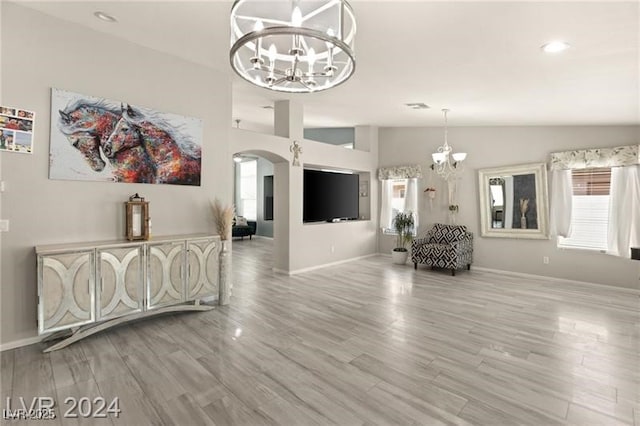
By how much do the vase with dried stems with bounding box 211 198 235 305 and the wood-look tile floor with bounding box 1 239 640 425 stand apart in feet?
0.66

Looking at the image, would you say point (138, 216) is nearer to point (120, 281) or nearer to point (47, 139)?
point (120, 281)

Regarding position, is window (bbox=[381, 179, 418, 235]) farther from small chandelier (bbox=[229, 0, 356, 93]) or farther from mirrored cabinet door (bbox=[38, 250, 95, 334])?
mirrored cabinet door (bbox=[38, 250, 95, 334])

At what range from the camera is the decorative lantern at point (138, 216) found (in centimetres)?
340

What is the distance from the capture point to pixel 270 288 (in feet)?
16.0

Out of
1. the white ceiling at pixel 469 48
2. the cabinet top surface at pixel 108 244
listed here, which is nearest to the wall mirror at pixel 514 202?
the white ceiling at pixel 469 48

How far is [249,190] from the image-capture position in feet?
38.7

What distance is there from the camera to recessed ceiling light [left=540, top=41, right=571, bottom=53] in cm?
264

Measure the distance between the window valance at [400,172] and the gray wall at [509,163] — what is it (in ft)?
0.47

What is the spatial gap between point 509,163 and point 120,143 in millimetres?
6298

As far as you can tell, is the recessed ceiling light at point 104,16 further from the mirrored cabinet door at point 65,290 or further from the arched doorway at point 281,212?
the arched doorway at point 281,212

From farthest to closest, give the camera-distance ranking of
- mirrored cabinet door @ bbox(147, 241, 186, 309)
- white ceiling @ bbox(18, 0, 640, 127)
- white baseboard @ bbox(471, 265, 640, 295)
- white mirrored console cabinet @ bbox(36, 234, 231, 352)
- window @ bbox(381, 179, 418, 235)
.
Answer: window @ bbox(381, 179, 418, 235)
white baseboard @ bbox(471, 265, 640, 295)
mirrored cabinet door @ bbox(147, 241, 186, 309)
white mirrored console cabinet @ bbox(36, 234, 231, 352)
white ceiling @ bbox(18, 0, 640, 127)

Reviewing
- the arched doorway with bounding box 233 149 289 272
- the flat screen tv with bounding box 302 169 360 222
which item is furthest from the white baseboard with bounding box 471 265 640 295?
the arched doorway with bounding box 233 149 289 272

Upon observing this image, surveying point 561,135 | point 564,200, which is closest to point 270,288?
point 564,200

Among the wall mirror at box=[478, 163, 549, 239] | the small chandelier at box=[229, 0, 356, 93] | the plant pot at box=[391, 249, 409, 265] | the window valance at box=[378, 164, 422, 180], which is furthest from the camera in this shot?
the window valance at box=[378, 164, 422, 180]
